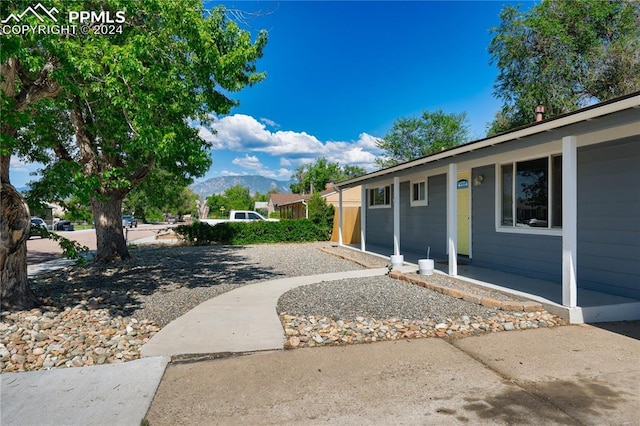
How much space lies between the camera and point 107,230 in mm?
10922

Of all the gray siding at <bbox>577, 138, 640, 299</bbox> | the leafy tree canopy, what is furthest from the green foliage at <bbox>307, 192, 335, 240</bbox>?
the gray siding at <bbox>577, 138, 640, 299</bbox>

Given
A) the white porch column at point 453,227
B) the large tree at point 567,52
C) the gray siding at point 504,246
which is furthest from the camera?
the large tree at point 567,52

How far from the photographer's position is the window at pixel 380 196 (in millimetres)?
13867

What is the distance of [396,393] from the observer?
316cm

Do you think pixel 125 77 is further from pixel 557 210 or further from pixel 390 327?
pixel 557 210

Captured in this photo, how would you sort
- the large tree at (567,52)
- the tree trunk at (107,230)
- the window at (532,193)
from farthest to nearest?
the large tree at (567,52) → the tree trunk at (107,230) → the window at (532,193)

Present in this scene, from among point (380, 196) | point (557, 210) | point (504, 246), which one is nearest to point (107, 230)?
point (380, 196)

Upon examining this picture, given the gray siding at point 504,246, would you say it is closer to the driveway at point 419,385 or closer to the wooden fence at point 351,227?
the driveway at point 419,385

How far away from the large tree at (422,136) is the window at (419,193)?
25.2 metres

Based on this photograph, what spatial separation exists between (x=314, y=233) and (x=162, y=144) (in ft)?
44.0

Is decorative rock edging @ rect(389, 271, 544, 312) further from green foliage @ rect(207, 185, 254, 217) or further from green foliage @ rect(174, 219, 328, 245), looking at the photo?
green foliage @ rect(207, 185, 254, 217)

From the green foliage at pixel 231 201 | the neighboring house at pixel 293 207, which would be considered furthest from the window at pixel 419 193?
the green foliage at pixel 231 201

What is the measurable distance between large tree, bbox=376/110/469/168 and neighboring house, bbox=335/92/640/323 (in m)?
28.4

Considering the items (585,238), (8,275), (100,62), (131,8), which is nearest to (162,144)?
(100,62)
